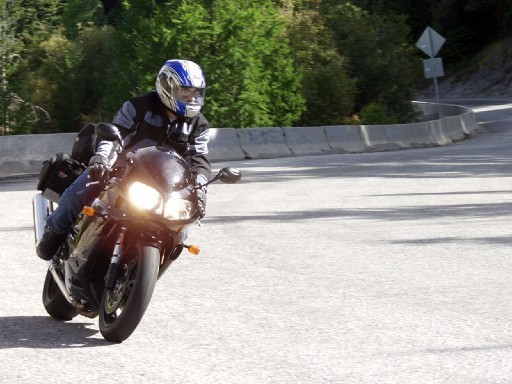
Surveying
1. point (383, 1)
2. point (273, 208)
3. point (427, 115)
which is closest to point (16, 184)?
point (273, 208)

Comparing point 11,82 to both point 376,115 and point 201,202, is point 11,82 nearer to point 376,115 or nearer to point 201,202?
point 376,115

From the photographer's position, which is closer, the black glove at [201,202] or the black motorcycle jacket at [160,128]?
the black glove at [201,202]

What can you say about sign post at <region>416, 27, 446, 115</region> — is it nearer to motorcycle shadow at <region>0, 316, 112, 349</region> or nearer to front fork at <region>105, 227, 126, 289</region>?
motorcycle shadow at <region>0, 316, 112, 349</region>

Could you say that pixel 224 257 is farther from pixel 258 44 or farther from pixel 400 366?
pixel 258 44

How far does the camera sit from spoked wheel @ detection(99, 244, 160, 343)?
264 inches

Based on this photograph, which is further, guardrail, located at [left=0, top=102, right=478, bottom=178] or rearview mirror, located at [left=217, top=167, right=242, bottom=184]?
guardrail, located at [left=0, top=102, right=478, bottom=178]

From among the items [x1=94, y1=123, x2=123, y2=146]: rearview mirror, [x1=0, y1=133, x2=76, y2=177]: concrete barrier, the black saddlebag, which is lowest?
[x1=0, y1=133, x2=76, y2=177]: concrete barrier

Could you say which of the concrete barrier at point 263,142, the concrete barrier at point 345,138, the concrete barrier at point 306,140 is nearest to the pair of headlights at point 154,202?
the concrete barrier at point 263,142

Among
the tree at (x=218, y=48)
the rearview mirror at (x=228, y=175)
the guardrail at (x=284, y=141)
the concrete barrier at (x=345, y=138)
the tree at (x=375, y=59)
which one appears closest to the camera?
the rearview mirror at (x=228, y=175)

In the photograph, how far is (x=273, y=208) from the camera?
14820 mm

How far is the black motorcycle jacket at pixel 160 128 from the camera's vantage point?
24.8 feet

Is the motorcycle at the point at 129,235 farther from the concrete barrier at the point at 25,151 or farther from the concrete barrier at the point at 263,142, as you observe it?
the concrete barrier at the point at 263,142

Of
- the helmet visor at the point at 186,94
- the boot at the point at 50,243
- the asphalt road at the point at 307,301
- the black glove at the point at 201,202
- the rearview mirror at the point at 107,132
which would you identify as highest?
the helmet visor at the point at 186,94

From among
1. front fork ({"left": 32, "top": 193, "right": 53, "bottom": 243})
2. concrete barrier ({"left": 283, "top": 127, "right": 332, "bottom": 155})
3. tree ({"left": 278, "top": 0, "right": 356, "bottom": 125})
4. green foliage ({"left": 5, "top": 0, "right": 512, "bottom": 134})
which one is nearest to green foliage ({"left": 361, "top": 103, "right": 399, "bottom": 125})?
green foliage ({"left": 5, "top": 0, "right": 512, "bottom": 134})
